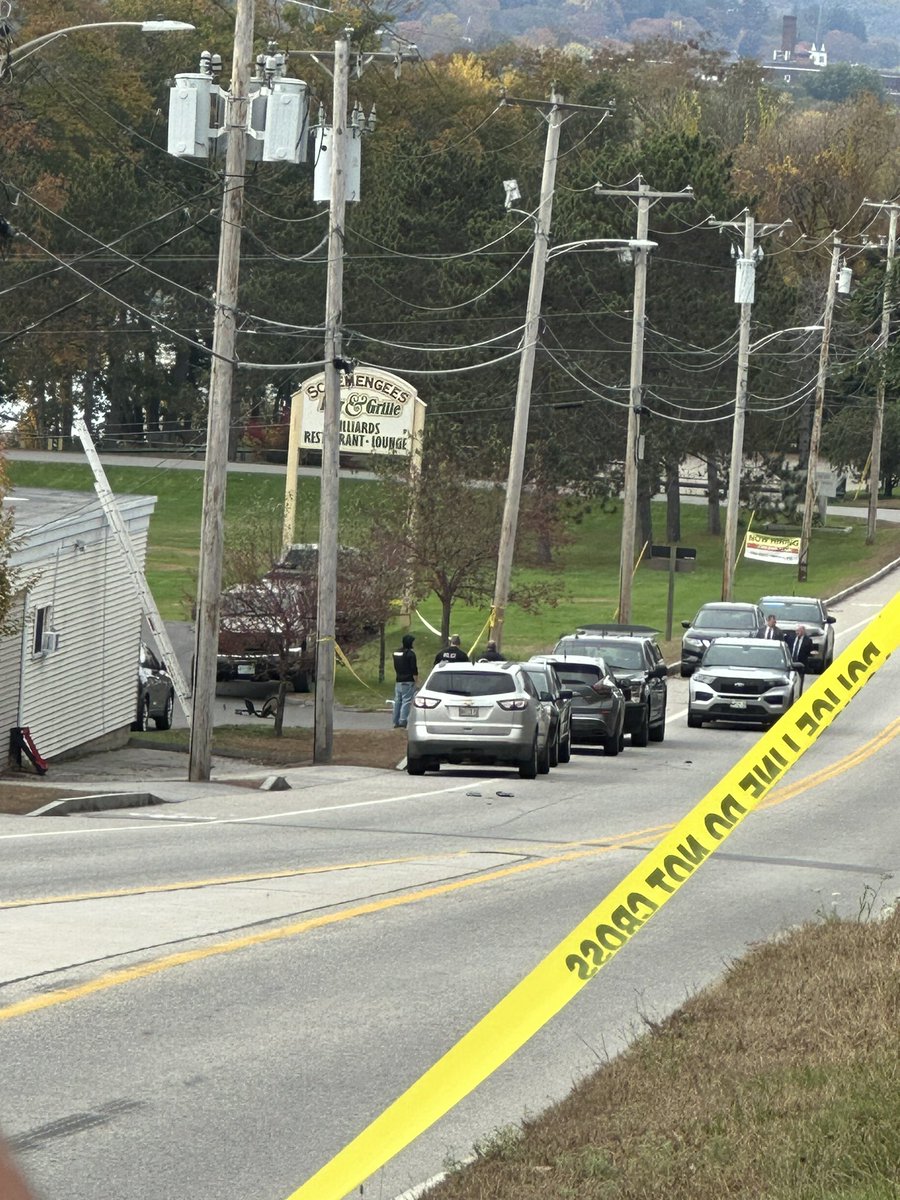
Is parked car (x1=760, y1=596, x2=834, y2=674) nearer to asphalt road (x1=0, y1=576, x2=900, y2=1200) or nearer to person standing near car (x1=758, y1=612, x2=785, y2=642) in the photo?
person standing near car (x1=758, y1=612, x2=785, y2=642)

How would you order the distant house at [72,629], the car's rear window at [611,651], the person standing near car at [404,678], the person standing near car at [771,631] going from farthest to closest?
the person standing near car at [771,631], the car's rear window at [611,651], the person standing near car at [404,678], the distant house at [72,629]

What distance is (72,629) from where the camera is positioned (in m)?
29.3

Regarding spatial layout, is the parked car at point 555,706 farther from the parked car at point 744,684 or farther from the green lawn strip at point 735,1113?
the green lawn strip at point 735,1113

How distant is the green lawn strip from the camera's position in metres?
6.76

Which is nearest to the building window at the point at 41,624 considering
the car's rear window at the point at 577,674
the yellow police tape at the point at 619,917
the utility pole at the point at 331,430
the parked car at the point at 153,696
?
the utility pole at the point at 331,430

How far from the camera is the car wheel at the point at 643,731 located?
33344 millimetres

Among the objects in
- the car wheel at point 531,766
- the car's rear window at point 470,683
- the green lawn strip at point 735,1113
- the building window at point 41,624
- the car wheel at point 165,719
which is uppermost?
the green lawn strip at point 735,1113

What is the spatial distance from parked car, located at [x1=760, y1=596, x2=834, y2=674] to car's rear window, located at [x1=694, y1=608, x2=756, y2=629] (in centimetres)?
64

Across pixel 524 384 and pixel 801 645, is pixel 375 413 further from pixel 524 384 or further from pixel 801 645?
pixel 801 645

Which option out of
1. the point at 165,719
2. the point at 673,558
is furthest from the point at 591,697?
the point at 673,558

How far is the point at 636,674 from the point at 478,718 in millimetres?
7379

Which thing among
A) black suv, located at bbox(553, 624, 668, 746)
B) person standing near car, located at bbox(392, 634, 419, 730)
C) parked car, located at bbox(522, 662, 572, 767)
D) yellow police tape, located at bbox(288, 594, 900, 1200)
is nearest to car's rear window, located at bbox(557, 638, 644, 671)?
black suv, located at bbox(553, 624, 668, 746)

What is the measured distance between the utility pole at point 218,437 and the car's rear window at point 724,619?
68.2ft

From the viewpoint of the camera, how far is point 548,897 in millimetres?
15344
